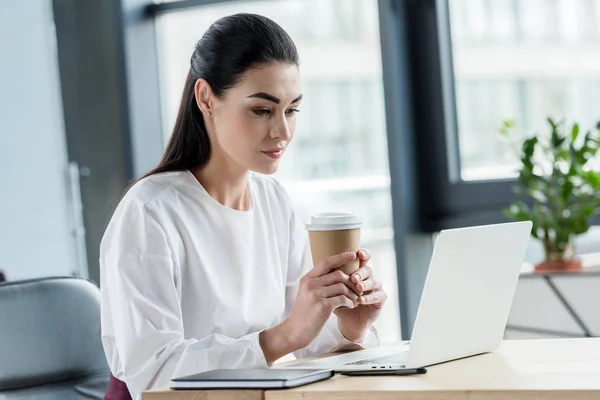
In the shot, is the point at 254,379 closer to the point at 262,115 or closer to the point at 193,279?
the point at 193,279

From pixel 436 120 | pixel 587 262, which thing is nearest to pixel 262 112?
pixel 587 262

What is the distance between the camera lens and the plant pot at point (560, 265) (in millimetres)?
2746

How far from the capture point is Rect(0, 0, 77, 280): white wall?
3.92 meters

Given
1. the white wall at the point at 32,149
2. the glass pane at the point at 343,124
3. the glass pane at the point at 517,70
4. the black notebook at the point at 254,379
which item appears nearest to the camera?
the black notebook at the point at 254,379

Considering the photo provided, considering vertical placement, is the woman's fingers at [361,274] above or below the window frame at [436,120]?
below

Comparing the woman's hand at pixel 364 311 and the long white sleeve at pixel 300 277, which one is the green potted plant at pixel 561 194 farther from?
the woman's hand at pixel 364 311

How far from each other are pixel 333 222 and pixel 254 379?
304 mm

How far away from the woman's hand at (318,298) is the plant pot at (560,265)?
1.40m

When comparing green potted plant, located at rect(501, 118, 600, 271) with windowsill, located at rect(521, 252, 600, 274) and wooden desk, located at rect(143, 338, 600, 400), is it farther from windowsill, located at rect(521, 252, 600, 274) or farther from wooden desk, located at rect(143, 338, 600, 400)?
wooden desk, located at rect(143, 338, 600, 400)

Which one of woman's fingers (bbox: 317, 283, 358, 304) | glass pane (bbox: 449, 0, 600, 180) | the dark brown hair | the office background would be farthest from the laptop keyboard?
glass pane (bbox: 449, 0, 600, 180)

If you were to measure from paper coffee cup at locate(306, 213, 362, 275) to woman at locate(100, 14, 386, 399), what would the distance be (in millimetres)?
21

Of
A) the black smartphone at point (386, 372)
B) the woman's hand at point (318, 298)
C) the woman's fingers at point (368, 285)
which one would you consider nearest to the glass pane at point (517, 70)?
the woman's fingers at point (368, 285)

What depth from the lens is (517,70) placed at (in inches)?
128

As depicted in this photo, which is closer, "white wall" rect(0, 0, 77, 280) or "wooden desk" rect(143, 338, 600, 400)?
"wooden desk" rect(143, 338, 600, 400)
